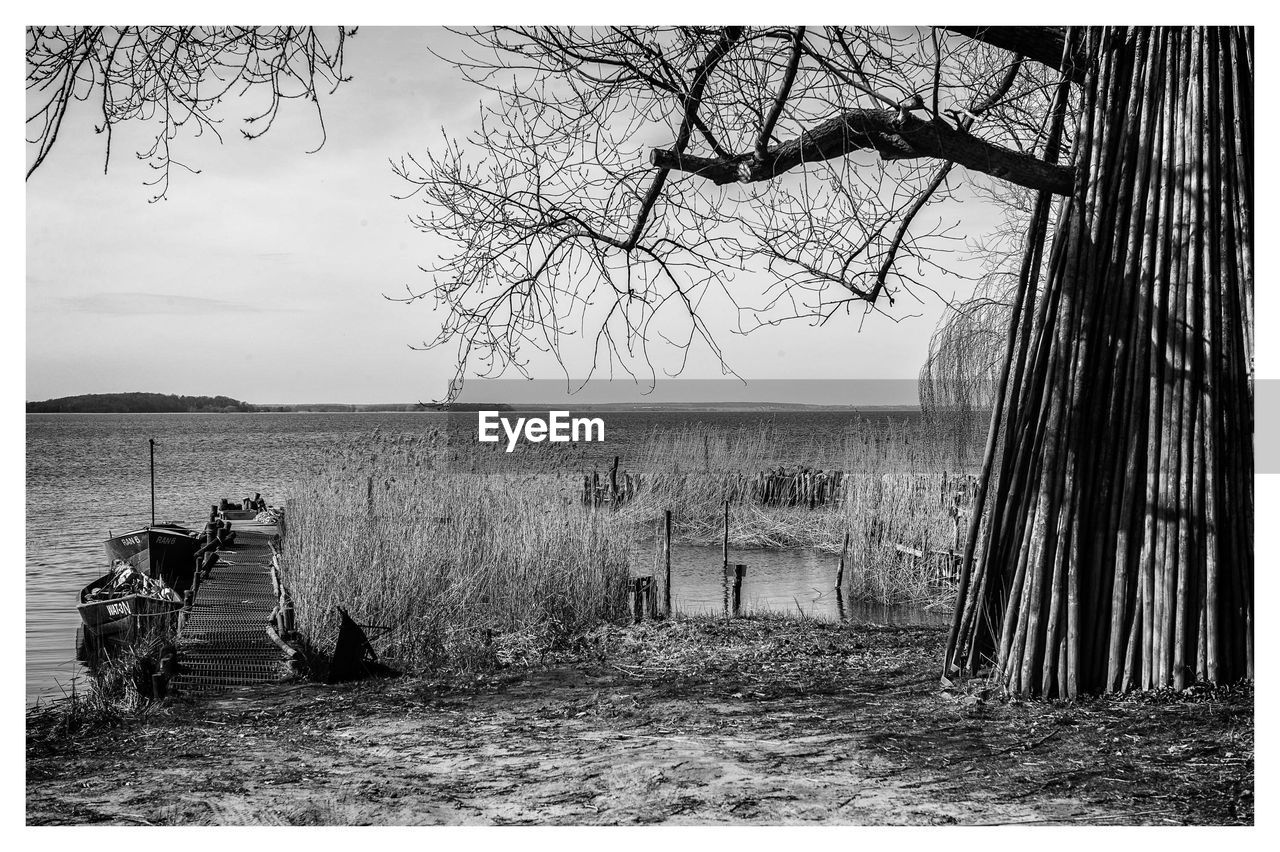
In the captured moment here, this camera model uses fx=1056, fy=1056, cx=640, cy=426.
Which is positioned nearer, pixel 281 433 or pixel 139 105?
pixel 139 105

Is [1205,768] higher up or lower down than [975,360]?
lower down

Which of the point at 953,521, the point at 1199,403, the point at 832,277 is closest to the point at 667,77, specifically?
the point at 832,277

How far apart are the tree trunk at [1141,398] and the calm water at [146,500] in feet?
14.9

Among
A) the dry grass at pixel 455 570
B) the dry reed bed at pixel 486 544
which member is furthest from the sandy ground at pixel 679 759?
the dry grass at pixel 455 570

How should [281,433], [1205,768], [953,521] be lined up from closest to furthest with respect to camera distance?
[1205,768], [953,521], [281,433]

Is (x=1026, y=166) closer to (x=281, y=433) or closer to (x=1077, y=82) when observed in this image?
(x=1077, y=82)

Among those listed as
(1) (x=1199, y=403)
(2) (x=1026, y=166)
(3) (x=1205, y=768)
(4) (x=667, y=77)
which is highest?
(4) (x=667, y=77)

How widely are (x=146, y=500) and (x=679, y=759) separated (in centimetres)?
2604

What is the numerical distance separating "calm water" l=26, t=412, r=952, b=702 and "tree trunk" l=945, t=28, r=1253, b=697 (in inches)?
178

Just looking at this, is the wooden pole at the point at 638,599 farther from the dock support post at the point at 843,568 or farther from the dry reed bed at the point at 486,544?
the dock support post at the point at 843,568

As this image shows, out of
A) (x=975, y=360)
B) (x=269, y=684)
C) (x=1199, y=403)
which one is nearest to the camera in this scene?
(x=1199, y=403)

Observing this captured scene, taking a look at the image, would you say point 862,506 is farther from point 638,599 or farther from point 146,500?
point 146,500

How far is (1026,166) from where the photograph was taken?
379cm

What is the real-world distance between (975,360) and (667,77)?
27.7ft
